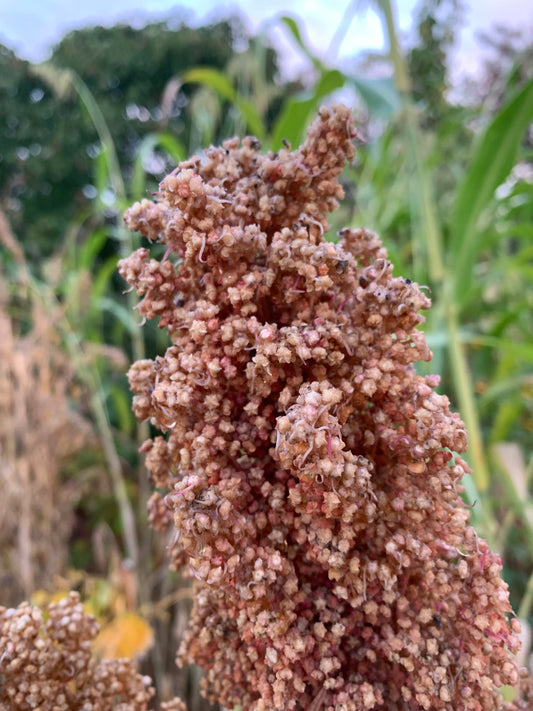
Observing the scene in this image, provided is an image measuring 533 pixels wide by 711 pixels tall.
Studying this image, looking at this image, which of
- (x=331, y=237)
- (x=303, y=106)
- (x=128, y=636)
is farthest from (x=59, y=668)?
(x=303, y=106)

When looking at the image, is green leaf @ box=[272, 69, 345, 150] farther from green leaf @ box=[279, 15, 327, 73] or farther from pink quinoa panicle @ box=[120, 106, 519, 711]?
pink quinoa panicle @ box=[120, 106, 519, 711]

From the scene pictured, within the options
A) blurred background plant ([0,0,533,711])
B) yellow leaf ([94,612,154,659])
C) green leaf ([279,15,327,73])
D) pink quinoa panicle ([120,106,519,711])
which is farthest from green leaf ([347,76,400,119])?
yellow leaf ([94,612,154,659])

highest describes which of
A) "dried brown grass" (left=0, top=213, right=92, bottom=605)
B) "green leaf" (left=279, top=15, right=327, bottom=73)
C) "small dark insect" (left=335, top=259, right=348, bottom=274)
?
"green leaf" (left=279, top=15, right=327, bottom=73)

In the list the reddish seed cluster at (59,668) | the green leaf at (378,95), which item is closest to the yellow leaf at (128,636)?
the reddish seed cluster at (59,668)

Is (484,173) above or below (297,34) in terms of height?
below

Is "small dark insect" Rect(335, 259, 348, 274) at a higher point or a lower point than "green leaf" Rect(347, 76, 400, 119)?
lower

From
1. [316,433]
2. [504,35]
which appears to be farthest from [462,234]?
[504,35]

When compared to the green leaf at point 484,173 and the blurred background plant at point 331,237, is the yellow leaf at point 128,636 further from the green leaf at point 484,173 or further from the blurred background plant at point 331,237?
the green leaf at point 484,173

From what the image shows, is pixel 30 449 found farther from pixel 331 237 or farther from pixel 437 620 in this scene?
pixel 437 620
